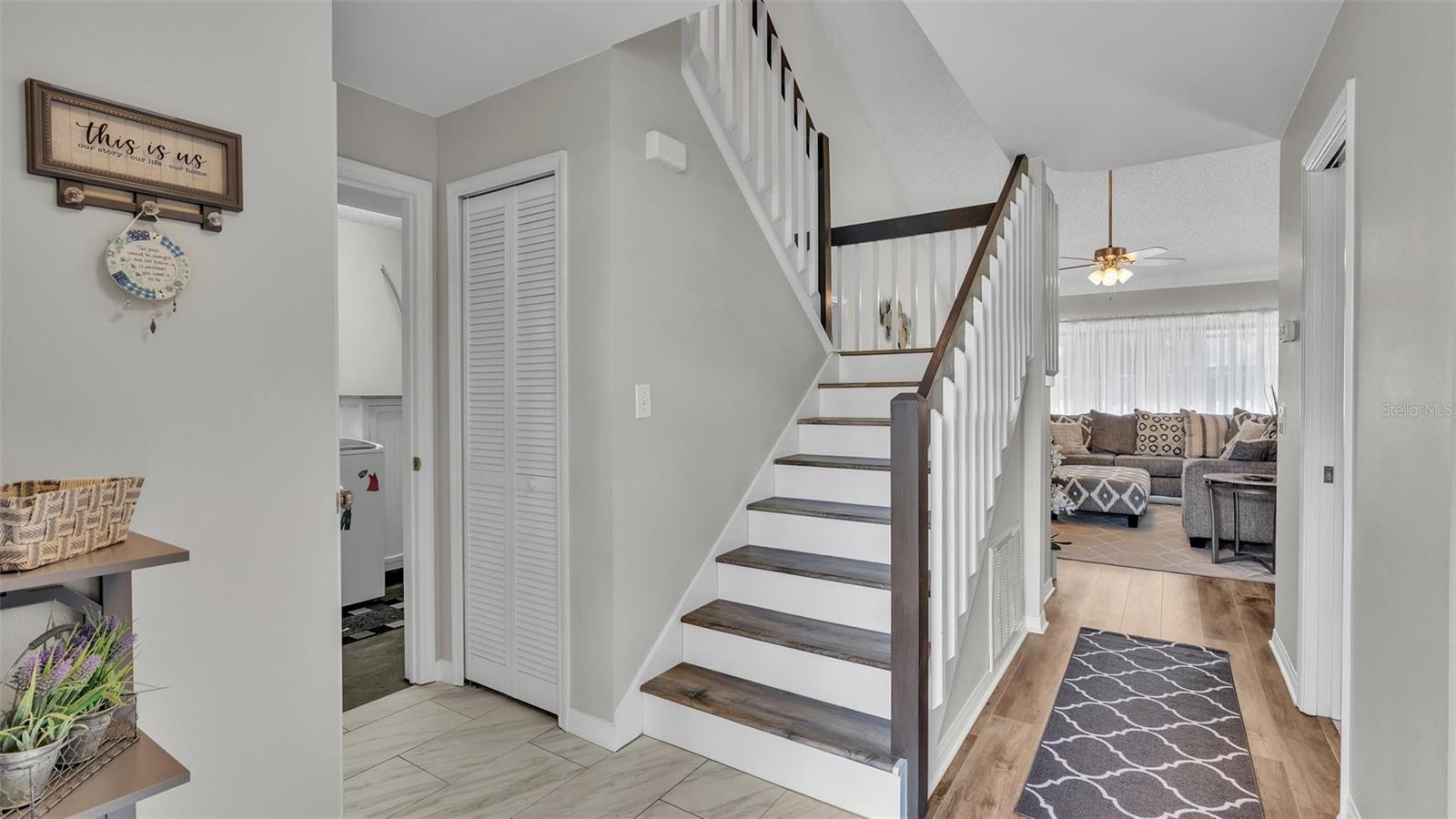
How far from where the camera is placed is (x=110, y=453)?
1412 millimetres

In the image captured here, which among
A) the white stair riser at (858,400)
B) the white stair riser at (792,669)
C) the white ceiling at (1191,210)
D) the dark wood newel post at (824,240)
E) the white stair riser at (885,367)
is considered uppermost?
the white ceiling at (1191,210)

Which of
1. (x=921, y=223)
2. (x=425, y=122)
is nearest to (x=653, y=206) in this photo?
(x=425, y=122)

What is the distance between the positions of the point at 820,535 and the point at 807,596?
306mm

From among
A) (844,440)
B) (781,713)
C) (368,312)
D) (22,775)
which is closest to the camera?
(22,775)

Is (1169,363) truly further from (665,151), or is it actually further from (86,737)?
(86,737)

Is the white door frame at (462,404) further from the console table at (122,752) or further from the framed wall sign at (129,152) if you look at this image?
the console table at (122,752)

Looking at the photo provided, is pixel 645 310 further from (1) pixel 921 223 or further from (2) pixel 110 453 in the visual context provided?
(1) pixel 921 223

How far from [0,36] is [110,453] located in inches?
30.4

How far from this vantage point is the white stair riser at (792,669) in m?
2.21

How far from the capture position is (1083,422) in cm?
854

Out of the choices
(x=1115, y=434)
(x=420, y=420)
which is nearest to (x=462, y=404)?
(x=420, y=420)

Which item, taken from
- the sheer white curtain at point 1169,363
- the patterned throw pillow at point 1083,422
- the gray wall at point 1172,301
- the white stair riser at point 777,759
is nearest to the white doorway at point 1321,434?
the white stair riser at point 777,759

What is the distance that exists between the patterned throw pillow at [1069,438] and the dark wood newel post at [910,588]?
22.9 ft

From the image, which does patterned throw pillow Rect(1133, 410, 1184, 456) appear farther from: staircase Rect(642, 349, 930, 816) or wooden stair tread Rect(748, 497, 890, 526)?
wooden stair tread Rect(748, 497, 890, 526)
